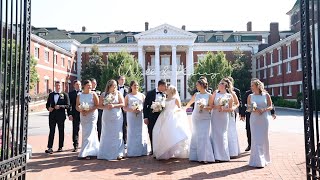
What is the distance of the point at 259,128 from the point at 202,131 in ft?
4.73

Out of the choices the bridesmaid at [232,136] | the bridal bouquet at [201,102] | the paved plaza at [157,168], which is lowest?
the paved plaza at [157,168]

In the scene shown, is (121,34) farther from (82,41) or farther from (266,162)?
(266,162)

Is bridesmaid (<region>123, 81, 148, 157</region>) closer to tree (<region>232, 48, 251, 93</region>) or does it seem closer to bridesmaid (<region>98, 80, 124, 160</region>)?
bridesmaid (<region>98, 80, 124, 160</region>)

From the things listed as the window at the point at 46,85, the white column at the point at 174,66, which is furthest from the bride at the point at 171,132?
the white column at the point at 174,66

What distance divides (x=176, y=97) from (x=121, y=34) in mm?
56484

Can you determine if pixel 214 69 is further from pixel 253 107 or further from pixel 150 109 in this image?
pixel 253 107

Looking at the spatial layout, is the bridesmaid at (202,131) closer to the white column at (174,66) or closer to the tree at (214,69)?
the tree at (214,69)

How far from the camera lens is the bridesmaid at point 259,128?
28.0 ft

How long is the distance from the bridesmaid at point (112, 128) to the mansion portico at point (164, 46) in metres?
47.2

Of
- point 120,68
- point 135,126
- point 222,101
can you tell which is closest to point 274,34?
point 120,68

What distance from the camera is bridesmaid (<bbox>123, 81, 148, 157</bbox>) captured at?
33.2ft

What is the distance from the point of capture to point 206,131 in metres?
9.21

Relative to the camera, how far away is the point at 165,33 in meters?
59.5

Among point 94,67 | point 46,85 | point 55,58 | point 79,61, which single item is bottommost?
point 46,85
